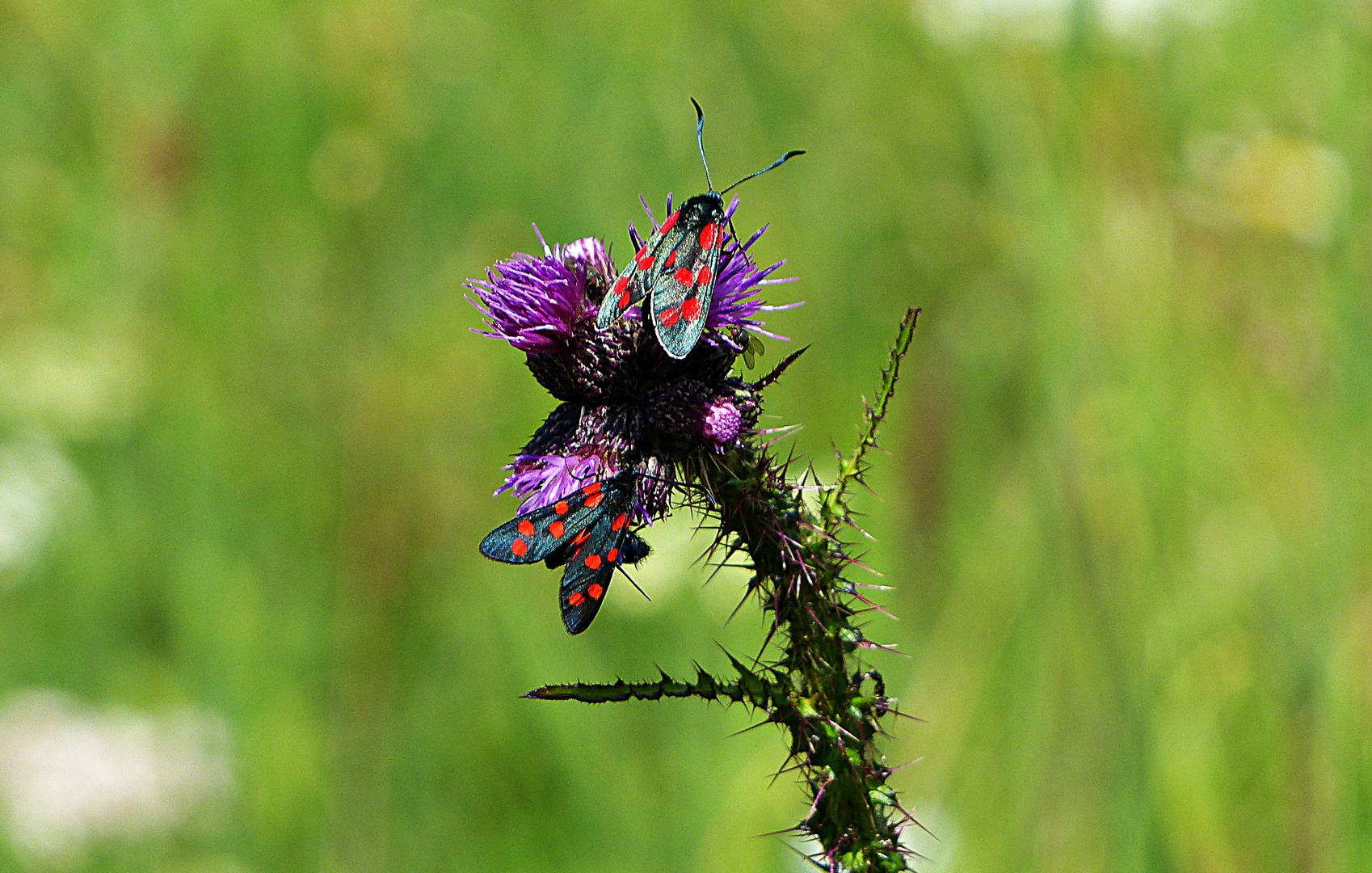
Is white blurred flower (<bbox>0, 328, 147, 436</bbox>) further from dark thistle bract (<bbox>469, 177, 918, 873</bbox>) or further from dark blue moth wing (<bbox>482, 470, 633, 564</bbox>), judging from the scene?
dark blue moth wing (<bbox>482, 470, 633, 564</bbox>)

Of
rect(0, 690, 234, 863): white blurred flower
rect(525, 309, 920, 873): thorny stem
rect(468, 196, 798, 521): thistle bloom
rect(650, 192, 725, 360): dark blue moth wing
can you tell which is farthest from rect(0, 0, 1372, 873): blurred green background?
rect(650, 192, 725, 360): dark blue moth wing

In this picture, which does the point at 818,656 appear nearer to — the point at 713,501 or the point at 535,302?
the point at 713,501

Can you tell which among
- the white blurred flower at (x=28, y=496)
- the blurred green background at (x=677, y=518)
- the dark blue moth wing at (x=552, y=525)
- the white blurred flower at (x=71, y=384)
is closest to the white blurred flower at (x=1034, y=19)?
the blurred green background at (x=677, y=518)

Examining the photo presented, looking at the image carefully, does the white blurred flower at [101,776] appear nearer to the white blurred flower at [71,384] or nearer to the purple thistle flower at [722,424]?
the white blurred flower at [71,384]

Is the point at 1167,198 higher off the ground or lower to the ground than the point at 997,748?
Answer: higher

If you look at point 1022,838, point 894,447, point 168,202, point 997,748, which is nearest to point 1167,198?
point 894,447

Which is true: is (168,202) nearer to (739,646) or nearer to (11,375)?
(11,375)
